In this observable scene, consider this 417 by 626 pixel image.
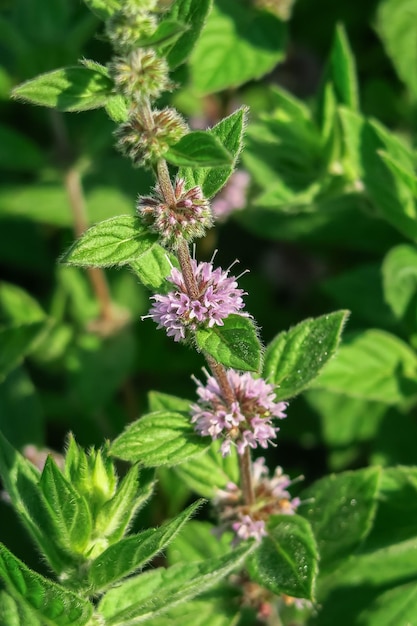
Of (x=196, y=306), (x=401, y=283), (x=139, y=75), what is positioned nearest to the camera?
(x=139, y=75)

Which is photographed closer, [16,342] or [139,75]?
[139,75]

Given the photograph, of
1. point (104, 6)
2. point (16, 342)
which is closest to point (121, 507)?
point (104, 6)

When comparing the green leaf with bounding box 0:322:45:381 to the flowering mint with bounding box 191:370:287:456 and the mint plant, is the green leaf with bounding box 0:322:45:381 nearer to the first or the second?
the mint plant

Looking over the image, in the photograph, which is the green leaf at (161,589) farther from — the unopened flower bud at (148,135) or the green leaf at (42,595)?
the unopened flower bud at (148,135)

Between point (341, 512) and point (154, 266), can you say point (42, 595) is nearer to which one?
point (154, 266)

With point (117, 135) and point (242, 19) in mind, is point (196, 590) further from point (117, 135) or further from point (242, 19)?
point (242, 19)

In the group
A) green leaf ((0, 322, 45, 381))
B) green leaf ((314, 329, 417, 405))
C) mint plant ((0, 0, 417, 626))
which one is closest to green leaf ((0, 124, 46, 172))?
mint plant ((0, 0, 417, 626))

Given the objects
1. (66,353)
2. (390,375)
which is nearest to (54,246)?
(66,353)
